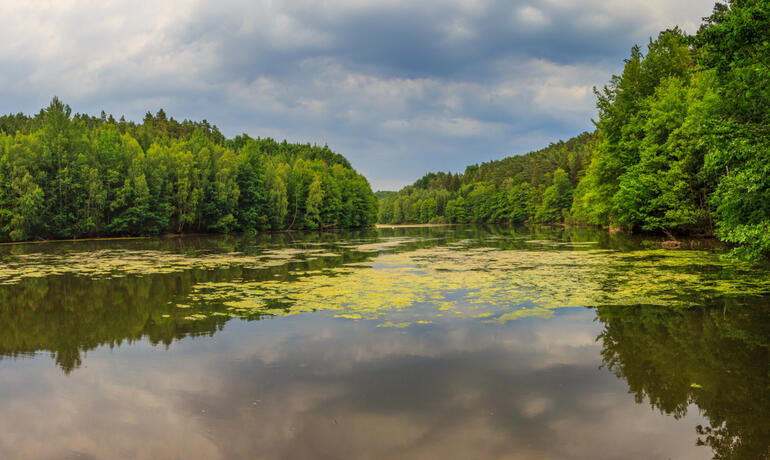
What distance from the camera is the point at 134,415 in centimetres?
483

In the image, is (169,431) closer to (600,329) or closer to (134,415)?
(134,415)

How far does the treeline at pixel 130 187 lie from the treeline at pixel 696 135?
44205 mm

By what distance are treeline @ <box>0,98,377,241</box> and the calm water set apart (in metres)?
35.6

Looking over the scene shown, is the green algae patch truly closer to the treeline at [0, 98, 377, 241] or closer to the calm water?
the calm water

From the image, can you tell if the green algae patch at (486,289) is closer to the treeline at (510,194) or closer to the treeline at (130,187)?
the treeline at (130,187)

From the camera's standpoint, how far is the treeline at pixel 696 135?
32.8 feet

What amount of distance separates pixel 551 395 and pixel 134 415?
16.2ft

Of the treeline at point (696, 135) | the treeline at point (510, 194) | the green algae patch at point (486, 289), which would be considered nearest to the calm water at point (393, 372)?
the green algae patch at point (486, 289)

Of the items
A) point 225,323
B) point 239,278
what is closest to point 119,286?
point 239,278

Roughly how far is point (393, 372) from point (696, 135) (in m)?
25.4

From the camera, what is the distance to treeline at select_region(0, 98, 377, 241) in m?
39.5

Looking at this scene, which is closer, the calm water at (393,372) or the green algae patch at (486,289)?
the calm water at (393,372)

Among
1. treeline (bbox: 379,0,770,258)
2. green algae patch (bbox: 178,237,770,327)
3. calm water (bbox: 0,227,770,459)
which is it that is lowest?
calm water (bbox: 0,227,770,459)

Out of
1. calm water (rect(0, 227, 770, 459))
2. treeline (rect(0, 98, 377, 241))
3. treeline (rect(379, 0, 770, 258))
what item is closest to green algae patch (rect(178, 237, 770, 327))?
calm water (rect(0, 227, 770, 459))
